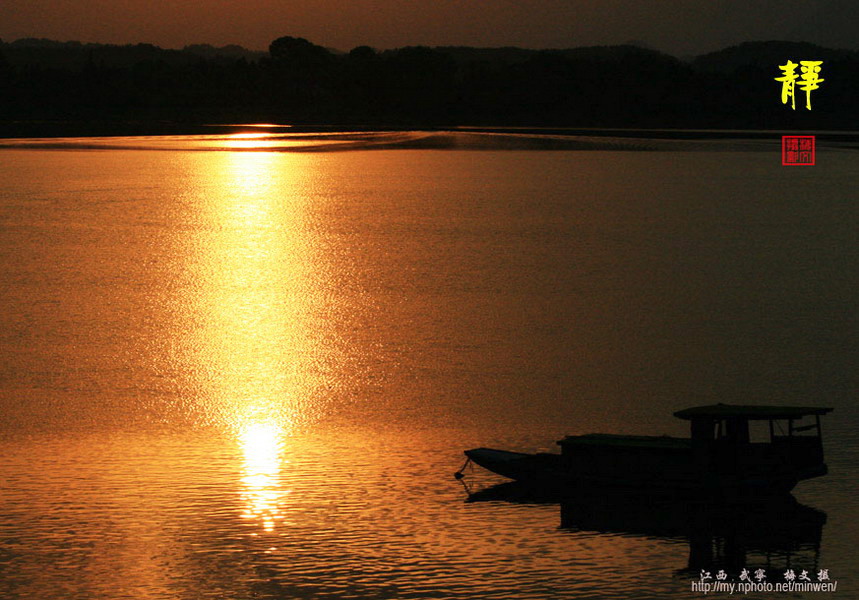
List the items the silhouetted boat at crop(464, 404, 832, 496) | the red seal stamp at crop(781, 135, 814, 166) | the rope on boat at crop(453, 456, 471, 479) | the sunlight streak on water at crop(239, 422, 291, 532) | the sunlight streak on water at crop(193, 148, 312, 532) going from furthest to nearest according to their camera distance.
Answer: the red seal stamp at crop(781, 135, 814, 166)
the sunlight streak on water at crop(193, 148, 312, 532)
the rope on boat at crop(453, 456, 471, 479)
the silhouetted boat at crop(464, 404, 832, 496)
the sunlight streak on water at crop(239, 422, 291, 532)

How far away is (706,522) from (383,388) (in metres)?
10.7

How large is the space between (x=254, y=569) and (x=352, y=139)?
6241 inches

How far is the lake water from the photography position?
18672 millimetres

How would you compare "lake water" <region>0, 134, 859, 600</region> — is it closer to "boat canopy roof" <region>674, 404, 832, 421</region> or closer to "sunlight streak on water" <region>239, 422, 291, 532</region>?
"sunlight streak on water" <region>239, 422, 291, 532</region>

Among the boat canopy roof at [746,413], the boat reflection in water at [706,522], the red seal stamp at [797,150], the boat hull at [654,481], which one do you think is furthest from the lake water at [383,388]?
the red seal stamp at [797,150]

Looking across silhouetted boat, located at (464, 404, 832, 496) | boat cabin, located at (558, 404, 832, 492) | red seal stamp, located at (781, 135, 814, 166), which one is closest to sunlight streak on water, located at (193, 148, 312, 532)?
silhouetted boat, located at (464, 404, 832, 496)

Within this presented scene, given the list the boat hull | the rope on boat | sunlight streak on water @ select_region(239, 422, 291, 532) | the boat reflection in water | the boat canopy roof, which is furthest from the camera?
the rope on boat

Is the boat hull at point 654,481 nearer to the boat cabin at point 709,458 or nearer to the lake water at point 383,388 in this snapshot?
the boat cabin at point 709,458

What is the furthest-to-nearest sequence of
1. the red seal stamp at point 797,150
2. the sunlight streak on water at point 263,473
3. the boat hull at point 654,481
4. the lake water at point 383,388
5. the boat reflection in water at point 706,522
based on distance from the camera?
the red seal stamp at point 797,150 < the boat hull at point 654,481 < the sunlight streak on water at point 263,473 < the boat reflection in water at point 706,522 < the lake water at point 383,388

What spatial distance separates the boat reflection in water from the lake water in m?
0.07

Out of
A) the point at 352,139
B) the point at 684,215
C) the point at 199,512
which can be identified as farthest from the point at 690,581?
the point at 352,139

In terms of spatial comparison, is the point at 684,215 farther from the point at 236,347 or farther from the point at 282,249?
the point at 236,347

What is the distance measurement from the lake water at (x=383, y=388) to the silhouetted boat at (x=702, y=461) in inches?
21.2

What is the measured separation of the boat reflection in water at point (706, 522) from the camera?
19.0 m
